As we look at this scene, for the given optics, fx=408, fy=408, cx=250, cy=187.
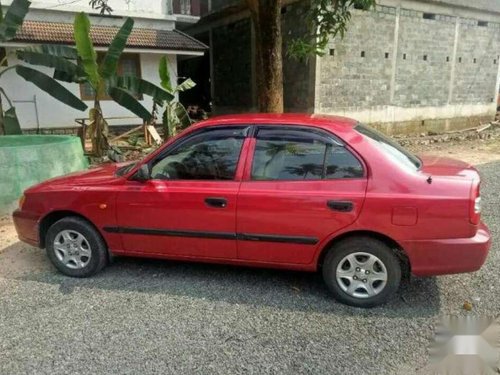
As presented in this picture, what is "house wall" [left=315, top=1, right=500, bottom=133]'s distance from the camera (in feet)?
41.5

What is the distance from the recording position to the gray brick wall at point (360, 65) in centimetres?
1241

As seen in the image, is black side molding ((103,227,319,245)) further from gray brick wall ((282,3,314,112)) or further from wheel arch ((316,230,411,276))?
gray brick wall ((282,3,314,112))

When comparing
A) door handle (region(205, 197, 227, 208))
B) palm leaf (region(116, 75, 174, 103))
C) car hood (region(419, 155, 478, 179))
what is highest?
palm leaf (region(116, 75, 174, 103))

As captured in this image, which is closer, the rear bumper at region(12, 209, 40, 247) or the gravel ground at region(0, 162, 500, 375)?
the gravel ground at region(0, 162, 500, 375)

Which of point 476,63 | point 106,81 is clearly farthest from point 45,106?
point 476,63

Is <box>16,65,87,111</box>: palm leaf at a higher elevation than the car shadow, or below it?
higher

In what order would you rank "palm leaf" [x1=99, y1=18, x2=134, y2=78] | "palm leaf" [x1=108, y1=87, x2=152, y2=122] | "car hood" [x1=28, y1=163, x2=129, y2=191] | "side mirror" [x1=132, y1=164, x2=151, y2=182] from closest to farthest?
"side mirror" [x1=132, y1=164, x2=151, y2=182] < "car hood" [x1=28, y1=163, x2=129, y2=191] < "palm leaf" [x1=99, y1=18, x2=134, y2=78] < "palm leaf" [x1=108, y1=87, x2=152, y2=122]

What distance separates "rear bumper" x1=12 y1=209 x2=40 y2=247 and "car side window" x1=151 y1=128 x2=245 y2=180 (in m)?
1.44

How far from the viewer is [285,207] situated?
3457mm

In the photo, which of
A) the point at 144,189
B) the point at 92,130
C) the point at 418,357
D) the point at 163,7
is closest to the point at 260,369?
the point at 418,357

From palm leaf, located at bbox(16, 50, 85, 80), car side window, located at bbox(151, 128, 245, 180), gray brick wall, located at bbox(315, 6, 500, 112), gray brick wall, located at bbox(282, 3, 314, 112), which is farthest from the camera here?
gray brick wall, located at bbox(315, 6, 500, 112)

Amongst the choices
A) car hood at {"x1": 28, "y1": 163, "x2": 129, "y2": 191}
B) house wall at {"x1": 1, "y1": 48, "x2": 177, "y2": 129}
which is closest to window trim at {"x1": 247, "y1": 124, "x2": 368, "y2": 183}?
car hood at {"x1": 28, "y1": 163, "x2": 129, "y2": 191}

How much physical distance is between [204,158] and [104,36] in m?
10.4

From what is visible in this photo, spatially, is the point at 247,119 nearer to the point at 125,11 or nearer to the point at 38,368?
the point at 38,368
